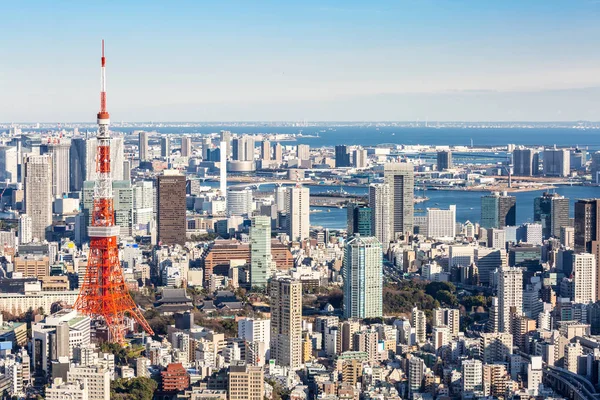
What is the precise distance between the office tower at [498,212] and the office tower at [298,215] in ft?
10.7

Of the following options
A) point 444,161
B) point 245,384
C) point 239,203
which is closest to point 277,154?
point 444,161

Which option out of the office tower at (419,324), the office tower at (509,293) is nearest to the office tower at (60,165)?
the office tower at (509,293)

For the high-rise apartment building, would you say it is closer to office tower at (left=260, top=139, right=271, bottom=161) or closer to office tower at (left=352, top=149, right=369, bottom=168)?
office tower at (left=260, top=139, right=271, bottom=161)

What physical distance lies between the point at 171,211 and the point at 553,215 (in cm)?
622

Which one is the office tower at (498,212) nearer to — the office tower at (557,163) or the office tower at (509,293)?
the office tower at (509,293)

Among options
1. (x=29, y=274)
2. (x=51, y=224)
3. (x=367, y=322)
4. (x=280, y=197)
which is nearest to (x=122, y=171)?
(x=280, y=197)

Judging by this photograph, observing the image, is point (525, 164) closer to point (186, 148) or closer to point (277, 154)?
point (277, 154)

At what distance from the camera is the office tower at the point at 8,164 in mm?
31328

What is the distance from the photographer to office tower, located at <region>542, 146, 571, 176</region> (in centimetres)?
3650

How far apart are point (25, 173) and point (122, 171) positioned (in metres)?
5.84

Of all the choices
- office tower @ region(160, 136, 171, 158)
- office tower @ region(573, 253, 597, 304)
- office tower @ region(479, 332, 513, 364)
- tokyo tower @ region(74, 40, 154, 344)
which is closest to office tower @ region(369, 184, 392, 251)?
office tower @ region(573, 253, 597, 304)

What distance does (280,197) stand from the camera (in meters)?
25.0

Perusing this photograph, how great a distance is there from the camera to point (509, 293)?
1341 centimetres

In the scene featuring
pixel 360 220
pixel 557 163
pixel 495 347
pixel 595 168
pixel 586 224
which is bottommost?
pixel 495 347
